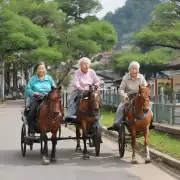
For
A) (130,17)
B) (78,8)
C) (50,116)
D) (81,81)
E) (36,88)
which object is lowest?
(50,116)

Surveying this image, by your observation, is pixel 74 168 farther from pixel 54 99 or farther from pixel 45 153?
pixel 54 99

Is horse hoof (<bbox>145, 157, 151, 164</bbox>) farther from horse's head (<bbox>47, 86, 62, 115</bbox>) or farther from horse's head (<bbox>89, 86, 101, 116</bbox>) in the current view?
horse's head (<bbox>47, 86, 62, 115</bbox>)

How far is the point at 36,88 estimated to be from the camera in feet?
39.9

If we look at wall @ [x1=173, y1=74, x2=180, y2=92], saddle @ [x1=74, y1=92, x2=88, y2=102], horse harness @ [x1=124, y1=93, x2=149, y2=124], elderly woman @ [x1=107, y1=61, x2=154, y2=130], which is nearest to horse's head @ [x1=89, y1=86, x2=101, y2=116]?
saddle @ [x1=74, y1=92, x2=88, y2=102]

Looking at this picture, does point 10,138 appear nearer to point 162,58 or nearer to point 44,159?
point 44,159

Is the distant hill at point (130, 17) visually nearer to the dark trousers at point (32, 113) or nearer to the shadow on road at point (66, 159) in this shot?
the shadow on road at point (66, 159)

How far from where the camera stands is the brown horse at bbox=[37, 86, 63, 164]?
37.0 feet

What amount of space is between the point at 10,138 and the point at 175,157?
750cm

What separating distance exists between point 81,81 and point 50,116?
1.36 metres

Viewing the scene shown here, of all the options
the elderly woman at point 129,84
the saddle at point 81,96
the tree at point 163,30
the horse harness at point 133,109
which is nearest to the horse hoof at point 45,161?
the saddle at point 81,96

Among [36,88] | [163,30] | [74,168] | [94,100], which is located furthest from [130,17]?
[74,168]

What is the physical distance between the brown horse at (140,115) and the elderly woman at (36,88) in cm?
204

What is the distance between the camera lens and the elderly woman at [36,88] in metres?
12.0

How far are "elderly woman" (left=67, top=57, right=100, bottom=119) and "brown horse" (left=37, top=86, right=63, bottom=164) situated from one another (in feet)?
2.26
